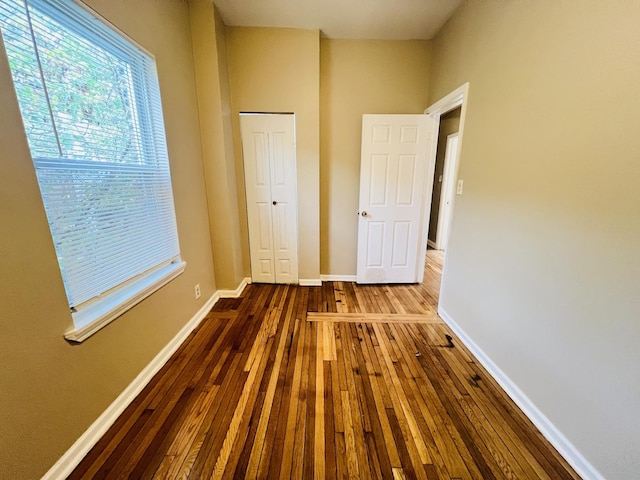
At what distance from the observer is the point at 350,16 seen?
2.29 metres

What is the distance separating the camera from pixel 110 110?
138cm

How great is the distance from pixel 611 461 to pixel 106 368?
245cm

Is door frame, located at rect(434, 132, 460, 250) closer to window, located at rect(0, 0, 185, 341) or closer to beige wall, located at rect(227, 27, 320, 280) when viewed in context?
beige wall, located at rect(227, 27, 320, 280)

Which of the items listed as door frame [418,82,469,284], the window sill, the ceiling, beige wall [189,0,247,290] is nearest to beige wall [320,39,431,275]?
the ceiling

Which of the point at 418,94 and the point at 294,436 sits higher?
the point at 418,94

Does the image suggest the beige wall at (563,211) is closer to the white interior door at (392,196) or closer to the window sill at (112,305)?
the white interior door at (392,196)

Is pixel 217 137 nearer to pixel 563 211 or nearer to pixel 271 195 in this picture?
pixel 271 195

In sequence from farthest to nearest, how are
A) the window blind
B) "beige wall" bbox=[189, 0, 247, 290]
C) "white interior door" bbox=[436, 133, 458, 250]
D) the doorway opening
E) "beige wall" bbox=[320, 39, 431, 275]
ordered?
"white interior door" bbox=[436, 133, 458, 250]
the doorway opening
"beige wall" bbox=[320, 39, 431, 275]
"beige wall" bbox=[189, 0, 247, 290]
the window blind

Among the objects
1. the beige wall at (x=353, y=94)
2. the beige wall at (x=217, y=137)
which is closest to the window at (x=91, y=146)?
the beige wall at (x=217, y=137)

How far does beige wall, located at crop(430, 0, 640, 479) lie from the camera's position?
3.20ft

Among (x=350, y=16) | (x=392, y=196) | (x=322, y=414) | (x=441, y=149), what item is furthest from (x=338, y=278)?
(x=441, y=149)

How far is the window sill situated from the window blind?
0.06 m

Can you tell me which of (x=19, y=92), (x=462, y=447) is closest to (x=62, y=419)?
(x=19, y=92)

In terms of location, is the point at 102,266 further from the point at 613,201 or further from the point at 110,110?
the point at 613,201
